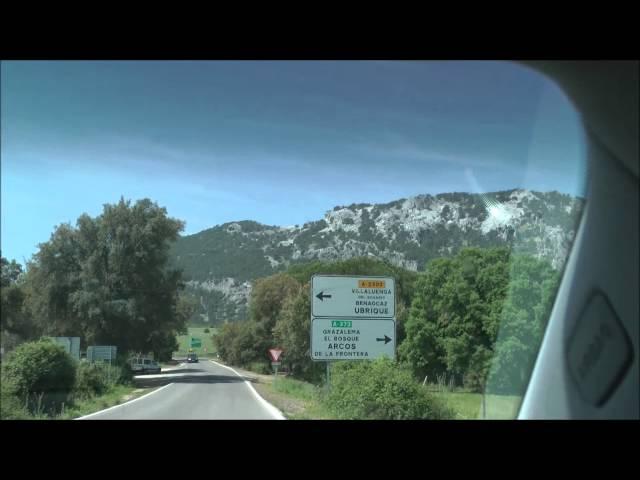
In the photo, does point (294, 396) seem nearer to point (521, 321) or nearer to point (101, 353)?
point (101, 353)

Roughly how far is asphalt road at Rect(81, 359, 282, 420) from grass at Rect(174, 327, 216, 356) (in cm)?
27

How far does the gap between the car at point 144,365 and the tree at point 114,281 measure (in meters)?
0.18

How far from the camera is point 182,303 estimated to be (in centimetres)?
828

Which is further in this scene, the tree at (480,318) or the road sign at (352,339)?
the road sign at (352,339)

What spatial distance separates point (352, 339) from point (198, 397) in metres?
2.14

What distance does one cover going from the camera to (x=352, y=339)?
26.8ft

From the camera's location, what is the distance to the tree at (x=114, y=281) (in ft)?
22.1

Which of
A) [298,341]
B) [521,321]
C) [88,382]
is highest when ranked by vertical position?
[521,321]

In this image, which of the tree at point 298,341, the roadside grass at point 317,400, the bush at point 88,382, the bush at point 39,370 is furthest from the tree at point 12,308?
the tree at point 298,341

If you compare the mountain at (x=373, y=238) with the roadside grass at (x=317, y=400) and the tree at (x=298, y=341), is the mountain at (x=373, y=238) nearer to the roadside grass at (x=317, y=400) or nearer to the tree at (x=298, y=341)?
the tree at (x=298, y=341)

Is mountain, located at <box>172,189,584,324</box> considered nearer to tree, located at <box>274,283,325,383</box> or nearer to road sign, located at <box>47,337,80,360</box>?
tree, located at <box>274,283,325,383</box>

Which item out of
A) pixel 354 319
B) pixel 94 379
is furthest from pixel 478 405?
pixel 94 379
